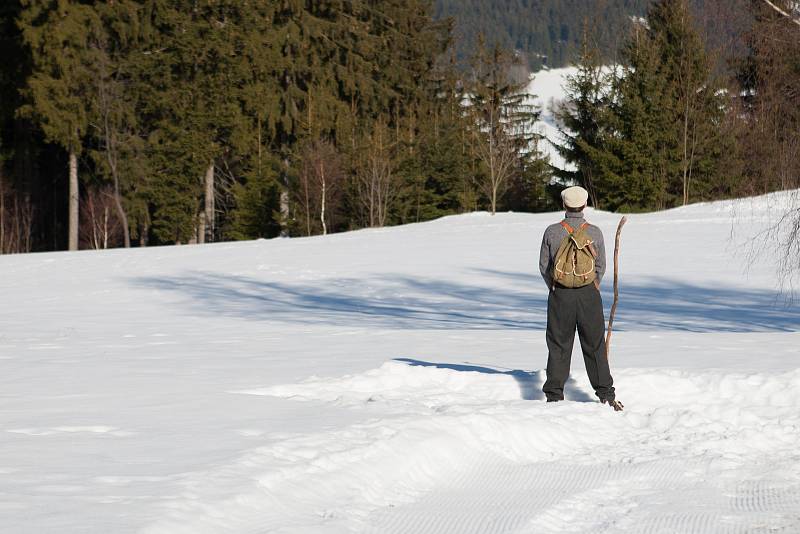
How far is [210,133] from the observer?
4341 cm

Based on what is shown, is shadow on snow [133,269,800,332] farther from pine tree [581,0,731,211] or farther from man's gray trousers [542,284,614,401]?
pine tree [581,0,731,211]

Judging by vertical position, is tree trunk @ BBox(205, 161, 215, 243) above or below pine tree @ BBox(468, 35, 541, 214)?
below

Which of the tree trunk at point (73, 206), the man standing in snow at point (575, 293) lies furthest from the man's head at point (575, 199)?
the tree trunk at point (73, 206)

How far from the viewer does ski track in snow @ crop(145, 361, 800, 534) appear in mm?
5047

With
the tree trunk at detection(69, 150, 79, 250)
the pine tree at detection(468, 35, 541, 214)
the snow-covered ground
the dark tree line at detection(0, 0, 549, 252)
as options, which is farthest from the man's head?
the tree trunk at detection(69, 150, 79, 250)

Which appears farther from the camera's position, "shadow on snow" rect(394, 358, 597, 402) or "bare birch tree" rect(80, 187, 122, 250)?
"bare birch tree" rect(80, 187, 122, 250)

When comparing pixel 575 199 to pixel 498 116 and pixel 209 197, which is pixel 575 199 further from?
pixel 498 116

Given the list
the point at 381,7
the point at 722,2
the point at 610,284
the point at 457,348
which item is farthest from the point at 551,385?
the point at 381,7

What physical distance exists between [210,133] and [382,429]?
38265 millimetres

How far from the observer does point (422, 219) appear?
45.4m

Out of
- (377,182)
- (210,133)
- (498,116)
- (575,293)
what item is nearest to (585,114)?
(498,116)

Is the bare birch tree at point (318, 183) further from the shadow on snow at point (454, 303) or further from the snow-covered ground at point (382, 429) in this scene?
the snow-covered ground at point (382, 429)

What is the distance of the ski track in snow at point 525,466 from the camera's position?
5.05 m

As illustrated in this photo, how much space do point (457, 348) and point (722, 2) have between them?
746 cm
